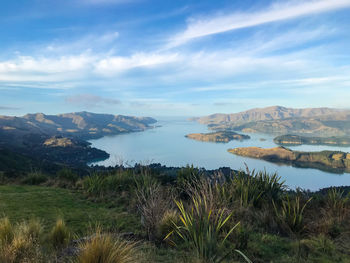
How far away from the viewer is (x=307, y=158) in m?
110

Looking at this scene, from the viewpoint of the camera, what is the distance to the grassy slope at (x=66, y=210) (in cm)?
464

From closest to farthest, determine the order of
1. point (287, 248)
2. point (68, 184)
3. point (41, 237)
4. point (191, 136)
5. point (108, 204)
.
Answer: point (41, 237) < point (287, 248) < point (108, 204) < point (68, 184) < point (191, 136)

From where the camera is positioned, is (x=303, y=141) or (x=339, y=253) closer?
(x=339, y=253)

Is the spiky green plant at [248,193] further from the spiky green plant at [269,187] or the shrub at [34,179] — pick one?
the shrub at [34,179]

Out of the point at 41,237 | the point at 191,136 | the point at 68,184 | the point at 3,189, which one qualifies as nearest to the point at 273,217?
the point at 41,237

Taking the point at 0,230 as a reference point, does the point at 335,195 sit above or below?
below

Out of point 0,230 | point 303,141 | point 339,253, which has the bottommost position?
point 303,141

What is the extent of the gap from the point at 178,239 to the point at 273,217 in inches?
95.1

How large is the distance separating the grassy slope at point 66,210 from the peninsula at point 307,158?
371ft

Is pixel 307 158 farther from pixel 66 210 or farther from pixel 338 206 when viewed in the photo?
pixel 66 210

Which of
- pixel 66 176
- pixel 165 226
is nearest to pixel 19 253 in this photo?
pixel 165 226

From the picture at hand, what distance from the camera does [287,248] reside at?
3578 millimetres

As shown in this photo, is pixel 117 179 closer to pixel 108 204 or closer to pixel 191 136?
pixel 108 204

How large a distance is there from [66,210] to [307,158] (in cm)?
12745
